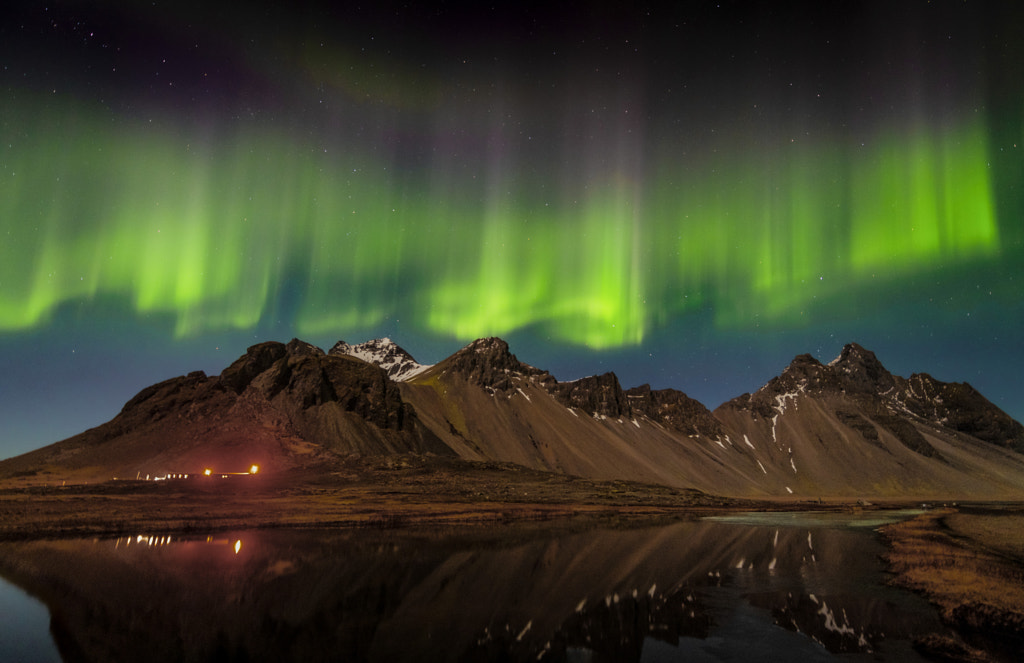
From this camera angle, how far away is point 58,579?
31016mm

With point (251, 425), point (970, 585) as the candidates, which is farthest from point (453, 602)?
point (251, 425)

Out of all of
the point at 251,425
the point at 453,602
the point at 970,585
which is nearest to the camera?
the point at 453,602

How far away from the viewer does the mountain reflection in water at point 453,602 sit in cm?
2022

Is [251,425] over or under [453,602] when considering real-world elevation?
over

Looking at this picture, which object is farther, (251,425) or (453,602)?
(251,425)

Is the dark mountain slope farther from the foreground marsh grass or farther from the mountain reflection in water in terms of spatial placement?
the foreground marsh grass

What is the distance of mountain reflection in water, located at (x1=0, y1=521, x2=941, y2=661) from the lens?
20219 mm

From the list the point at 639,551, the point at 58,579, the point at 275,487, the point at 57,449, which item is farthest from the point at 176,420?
the point at 639,551

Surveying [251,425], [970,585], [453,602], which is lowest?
[453,602]

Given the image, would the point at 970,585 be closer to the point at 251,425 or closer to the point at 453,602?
the point at 453,602

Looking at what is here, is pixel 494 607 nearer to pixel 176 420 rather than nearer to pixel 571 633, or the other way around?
pixel 571 633

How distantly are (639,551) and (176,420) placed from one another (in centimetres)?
15764

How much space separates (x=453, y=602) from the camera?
27.2 metres

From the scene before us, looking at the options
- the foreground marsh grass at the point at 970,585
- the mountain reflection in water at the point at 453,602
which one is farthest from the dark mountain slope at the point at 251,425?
the foreground marsh grass at the point at 970,585
